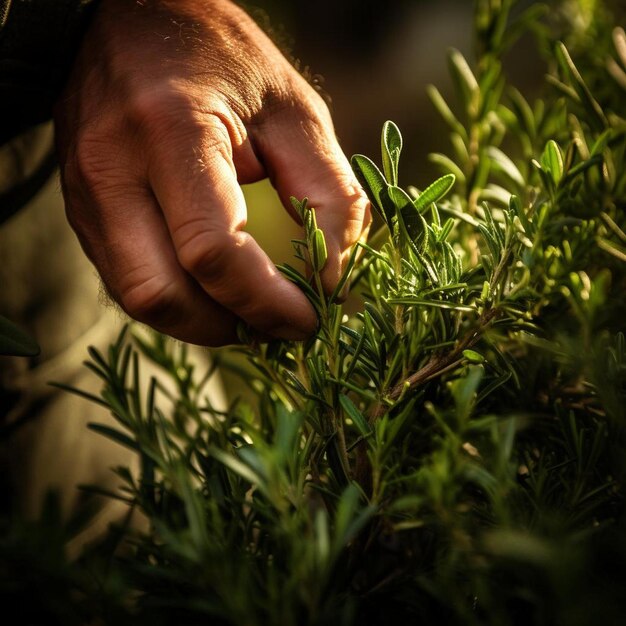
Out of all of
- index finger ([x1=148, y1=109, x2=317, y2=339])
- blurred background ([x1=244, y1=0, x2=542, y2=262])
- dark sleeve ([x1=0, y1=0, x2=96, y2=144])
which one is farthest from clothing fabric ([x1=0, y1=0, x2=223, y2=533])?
blurred background ([x1=244, y1=0, x2=542, y2=262])

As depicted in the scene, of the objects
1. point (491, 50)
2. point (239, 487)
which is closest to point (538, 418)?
point (239, 487)

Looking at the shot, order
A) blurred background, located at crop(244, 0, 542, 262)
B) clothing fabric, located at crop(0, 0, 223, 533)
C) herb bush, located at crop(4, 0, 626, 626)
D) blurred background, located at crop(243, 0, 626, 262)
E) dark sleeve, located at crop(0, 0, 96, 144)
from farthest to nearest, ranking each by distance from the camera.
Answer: blurred background, located at crop(244, 0, 542, 262), blurred background, located at crop(243, 0, 626, 262), clothing fabric, located at crop(0, 0, 223, 533), dark sleeve, located at crop(0, 0, 96, 144), herb bush, located at crop(4, 0, 626, 626)

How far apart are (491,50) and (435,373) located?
440 mm

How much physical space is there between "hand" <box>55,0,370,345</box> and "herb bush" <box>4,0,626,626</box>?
0.05m

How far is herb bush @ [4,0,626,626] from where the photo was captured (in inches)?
13.4

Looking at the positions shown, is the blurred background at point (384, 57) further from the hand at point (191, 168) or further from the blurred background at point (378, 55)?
the hand at point (191, 168)

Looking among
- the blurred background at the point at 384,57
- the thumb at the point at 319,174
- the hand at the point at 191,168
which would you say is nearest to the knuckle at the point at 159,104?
the hand at the point at 191,168

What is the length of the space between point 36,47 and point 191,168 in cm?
39

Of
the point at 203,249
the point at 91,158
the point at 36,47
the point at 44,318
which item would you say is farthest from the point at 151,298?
the point at 44,318

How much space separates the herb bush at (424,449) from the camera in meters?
0.34

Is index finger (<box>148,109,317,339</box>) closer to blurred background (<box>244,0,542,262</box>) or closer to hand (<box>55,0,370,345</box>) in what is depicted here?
hand (<box>55,0,370,345</box>)

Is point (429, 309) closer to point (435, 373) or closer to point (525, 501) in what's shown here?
point (435, 373)

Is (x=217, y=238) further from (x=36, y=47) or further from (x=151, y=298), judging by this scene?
(x=36, y=47)

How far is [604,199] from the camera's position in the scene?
0.58 m
